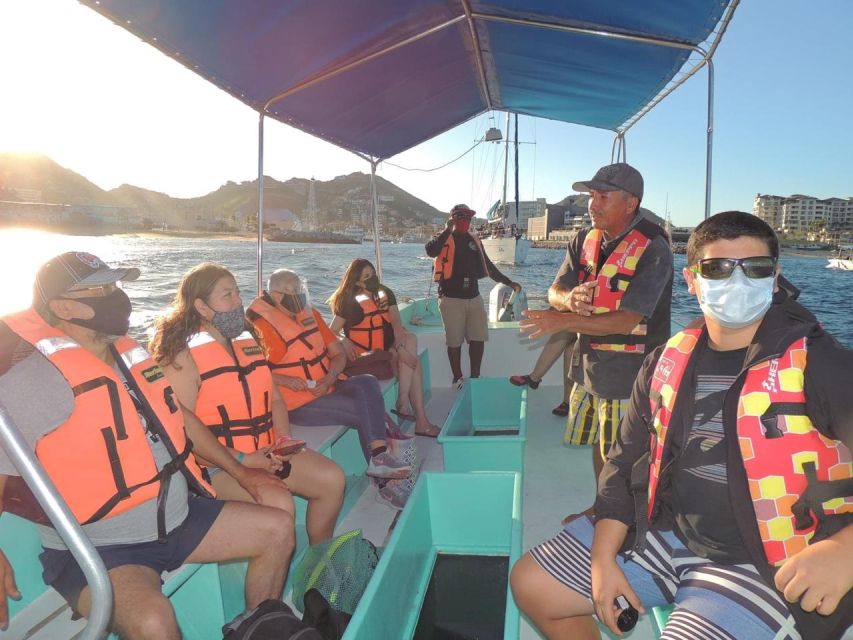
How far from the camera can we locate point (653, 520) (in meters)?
1.49

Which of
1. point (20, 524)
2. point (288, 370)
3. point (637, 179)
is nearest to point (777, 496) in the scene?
point (637, 179)

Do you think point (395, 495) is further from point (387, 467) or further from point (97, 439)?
point (97, 439)

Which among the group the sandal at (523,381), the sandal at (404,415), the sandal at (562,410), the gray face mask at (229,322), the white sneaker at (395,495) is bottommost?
the white sneaker at (395,495)

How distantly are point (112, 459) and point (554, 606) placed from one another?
1.35 meters

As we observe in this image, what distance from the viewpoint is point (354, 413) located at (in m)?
2.99

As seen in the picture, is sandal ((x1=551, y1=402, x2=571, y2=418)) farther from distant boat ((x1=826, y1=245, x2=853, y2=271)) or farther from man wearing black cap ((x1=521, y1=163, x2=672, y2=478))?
distant boat ((x1=826, y1=245, x2=853, y2=271))

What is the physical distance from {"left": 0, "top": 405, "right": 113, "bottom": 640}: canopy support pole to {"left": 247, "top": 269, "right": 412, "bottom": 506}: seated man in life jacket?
1903 mm

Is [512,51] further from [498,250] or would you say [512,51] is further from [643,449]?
[498,250]

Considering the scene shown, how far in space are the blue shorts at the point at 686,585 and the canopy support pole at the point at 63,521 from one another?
3.60 feet

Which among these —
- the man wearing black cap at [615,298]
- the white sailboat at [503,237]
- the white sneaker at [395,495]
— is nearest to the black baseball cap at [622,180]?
the man wearing black cap at [615,298]

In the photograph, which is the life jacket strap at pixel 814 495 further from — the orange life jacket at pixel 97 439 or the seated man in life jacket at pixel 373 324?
the seated man in life jacket at pixel 373 324

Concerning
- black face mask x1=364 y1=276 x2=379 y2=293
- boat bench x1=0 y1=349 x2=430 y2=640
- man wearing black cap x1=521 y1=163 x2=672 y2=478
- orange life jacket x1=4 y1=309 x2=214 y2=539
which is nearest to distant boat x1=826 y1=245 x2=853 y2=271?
black face mask x1=364 y1=276 x2=379 y2=293

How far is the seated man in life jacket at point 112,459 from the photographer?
56.8 inches

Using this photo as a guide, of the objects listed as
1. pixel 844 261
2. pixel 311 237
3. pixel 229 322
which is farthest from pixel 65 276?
pixel 311 237
